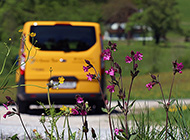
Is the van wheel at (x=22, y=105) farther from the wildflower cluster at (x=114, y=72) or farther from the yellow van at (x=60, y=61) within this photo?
the wildflower cluster at (x=114, y=72)

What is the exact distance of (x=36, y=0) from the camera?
46.4 meters

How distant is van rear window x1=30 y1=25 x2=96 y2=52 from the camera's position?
8.80m

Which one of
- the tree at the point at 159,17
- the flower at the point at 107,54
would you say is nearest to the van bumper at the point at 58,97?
the flower at the point at 107,54

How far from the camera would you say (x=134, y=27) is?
326 ft

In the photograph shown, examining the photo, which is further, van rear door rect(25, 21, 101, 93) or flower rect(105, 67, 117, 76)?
van rear door rect(25, 21, 101, 93)

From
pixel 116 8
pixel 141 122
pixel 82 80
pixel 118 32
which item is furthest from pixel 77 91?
pixel 118 32

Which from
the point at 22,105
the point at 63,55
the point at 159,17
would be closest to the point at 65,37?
the point at 63,55

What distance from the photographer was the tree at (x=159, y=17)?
3600 inches

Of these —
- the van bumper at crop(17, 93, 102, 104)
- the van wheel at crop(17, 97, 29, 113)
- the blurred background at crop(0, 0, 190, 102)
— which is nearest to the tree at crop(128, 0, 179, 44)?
the blurred background at crop(0, 0, 190, 102)

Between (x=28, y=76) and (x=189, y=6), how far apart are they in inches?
5416

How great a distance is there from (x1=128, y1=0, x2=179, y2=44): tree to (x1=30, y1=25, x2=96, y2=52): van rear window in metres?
82.0

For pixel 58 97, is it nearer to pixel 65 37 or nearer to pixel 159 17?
pixel 65 37

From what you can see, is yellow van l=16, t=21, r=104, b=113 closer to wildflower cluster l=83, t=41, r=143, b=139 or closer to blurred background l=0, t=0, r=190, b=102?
blurred background l=0, t=0, r=190, b=102

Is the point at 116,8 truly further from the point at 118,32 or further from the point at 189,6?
the point at 189,6
